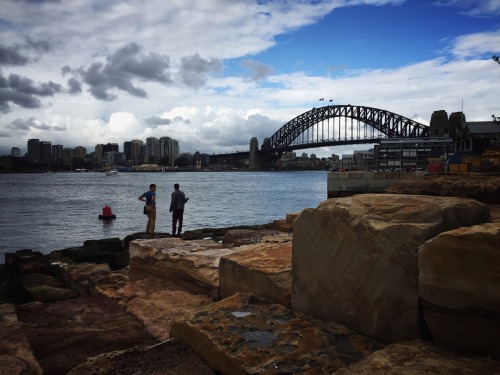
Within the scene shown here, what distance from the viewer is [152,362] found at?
1973 mm

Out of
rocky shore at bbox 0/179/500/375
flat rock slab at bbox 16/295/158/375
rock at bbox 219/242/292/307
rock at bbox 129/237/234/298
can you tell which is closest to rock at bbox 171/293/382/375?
rocky shore at bbox 0/179/500/375

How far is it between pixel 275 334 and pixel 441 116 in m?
90.7

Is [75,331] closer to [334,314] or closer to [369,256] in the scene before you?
[334,314]

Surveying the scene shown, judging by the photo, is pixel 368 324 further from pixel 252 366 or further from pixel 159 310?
pixel 159 310

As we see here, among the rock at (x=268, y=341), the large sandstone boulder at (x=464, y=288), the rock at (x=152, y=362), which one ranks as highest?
the large sandstone boulder at (x=464, y=288)

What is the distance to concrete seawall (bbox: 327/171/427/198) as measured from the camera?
20.2 metres

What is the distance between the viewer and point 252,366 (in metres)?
1.70

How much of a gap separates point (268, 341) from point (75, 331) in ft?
5.09

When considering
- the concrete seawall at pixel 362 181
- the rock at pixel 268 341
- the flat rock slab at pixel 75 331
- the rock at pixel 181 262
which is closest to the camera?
the rock at pixel 268 341

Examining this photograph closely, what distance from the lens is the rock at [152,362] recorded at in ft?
6.21

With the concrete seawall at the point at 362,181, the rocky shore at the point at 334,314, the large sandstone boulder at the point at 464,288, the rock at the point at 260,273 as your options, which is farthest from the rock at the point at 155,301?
the concrete seawall at the point at 362,181

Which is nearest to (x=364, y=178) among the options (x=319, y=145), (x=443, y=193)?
(x=443, y=193)

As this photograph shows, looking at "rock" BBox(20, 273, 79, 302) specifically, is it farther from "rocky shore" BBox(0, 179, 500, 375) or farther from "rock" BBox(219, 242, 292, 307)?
"rock" BBox(219, 242, 292, 307)

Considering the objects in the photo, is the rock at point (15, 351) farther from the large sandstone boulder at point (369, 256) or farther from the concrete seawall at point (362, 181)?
the concrete seawall at point (362, 181)
